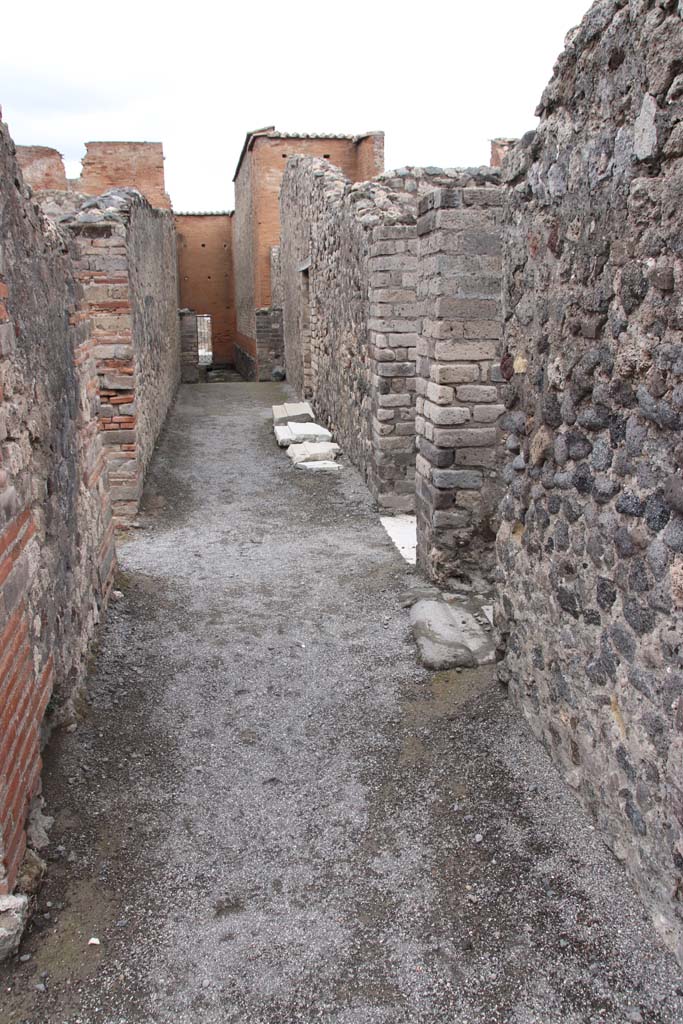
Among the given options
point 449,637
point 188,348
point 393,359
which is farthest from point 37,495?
point 188,348

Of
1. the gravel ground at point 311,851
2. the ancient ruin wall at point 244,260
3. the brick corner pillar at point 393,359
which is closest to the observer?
the gravel ground at point 311,851

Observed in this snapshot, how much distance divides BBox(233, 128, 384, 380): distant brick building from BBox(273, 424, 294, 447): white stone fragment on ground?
7598mm

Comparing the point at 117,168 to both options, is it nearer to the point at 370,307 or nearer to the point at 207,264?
the point at 207,264

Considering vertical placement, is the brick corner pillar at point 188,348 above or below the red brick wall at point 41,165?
below

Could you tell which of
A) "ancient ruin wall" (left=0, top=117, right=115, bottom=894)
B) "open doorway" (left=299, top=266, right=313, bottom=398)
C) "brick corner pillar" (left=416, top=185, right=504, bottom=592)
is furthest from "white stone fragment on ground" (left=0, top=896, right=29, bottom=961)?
"open doorway" (left=299, top=266, right=313, bottom=398)

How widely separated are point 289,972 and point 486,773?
1.26 metres

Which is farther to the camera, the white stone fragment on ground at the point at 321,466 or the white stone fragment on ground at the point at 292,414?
the white stone fragment on ground at the point at 292,414

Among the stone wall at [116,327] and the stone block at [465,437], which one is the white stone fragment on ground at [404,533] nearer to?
the stone block at [465,437]

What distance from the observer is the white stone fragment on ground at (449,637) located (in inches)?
171

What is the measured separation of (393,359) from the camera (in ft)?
24.0

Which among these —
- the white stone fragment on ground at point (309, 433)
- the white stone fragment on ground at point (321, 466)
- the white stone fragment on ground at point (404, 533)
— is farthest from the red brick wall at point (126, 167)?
the white stone fragment on ground at point (404, 533)

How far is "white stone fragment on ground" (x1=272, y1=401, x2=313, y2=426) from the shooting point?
11797mm

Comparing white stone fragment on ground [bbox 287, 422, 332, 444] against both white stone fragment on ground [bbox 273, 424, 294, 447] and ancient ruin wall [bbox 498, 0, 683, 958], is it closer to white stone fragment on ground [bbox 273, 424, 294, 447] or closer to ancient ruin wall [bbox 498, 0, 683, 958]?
white stone fragment on ground [bbox 273, 424, 294, 447]

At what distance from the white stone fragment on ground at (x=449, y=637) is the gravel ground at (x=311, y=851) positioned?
0.09m
